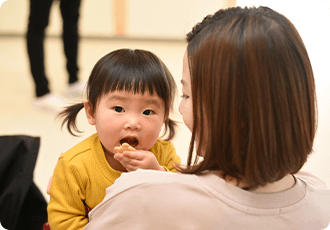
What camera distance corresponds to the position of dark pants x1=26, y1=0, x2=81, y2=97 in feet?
6.56

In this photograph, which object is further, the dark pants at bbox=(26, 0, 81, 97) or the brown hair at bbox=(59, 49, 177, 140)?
the dark pants at bbox=(26, 0, 81, 97)

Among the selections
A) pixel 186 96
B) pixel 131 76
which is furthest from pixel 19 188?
pixel 186 96

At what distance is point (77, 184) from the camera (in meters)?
1.06

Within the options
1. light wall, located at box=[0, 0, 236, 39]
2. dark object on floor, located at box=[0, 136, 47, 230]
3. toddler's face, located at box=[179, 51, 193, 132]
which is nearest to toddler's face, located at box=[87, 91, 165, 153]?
toddler's face, located at box=[179, 51, 193, 132]

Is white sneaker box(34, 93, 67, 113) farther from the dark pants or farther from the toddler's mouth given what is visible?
the toddler's mouth

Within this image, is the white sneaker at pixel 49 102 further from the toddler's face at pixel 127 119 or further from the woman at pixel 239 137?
the woman at pixel 239 137

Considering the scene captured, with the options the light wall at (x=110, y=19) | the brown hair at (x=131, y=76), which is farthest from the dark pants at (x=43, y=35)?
the brown hair at (x=131, y=76)

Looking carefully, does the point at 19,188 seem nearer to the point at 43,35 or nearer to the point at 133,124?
the point at 133,124

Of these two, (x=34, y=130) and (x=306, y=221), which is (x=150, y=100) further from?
(x=34, y=130)

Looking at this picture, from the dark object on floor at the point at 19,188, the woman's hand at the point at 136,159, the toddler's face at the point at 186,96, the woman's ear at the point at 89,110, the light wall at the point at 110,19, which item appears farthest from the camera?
the light wall at the point at 110,19

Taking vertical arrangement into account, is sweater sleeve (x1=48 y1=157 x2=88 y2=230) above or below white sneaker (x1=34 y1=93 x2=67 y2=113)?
above

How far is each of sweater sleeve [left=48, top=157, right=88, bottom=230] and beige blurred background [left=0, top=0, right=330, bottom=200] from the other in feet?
1.62

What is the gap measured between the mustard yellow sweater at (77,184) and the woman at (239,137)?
318 mm

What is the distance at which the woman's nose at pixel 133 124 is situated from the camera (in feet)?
3.34
